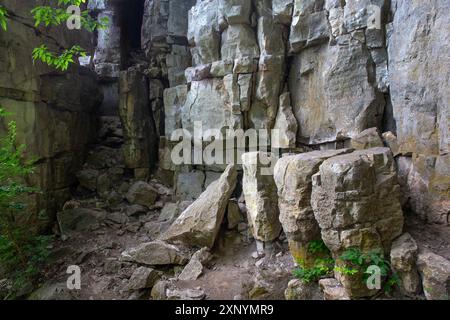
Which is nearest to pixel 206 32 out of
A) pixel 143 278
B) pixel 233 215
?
pixel 233 215

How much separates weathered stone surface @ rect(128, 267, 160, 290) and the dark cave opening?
1211cm

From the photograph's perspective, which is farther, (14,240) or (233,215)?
(233,215)

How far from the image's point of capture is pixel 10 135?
23.2 feet

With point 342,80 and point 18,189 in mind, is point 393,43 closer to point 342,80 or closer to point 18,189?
point 342,80

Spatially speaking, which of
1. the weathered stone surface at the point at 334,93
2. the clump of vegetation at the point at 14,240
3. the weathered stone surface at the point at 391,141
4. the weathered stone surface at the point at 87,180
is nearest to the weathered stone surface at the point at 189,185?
the weathered stone surface at the point at 87,180

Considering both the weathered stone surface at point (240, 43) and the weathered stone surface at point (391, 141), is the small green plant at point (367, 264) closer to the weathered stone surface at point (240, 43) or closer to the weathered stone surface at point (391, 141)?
the weathered stone surface at point (391, 141)

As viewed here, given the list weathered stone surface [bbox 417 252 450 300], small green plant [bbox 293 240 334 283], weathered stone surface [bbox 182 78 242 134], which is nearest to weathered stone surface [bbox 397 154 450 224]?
weathered stone surface [bbox 417 252 450 300]

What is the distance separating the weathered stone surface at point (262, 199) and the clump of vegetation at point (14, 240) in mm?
5546

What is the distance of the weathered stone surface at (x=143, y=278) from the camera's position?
655cm

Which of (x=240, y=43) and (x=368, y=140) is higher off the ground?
(x=240, y=43)

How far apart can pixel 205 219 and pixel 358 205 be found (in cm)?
414

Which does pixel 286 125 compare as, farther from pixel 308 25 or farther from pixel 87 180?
pixel 87 180

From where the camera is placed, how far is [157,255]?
7246mm

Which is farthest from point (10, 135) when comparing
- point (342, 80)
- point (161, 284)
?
point (342, 80)
